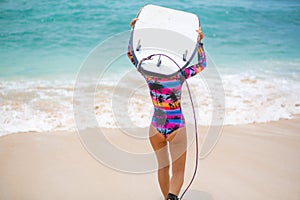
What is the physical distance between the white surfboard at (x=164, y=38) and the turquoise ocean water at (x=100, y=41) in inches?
83.5

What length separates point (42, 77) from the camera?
6426mm

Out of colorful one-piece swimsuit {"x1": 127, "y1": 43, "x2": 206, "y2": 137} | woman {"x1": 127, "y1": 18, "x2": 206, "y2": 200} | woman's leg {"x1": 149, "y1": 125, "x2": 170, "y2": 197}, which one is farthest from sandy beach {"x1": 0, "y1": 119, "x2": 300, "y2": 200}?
colorful one-piece swimsuit {"x1": 127, "y1": 43, "x2": 206, "y2": 137}

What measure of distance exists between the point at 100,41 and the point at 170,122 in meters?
7.43

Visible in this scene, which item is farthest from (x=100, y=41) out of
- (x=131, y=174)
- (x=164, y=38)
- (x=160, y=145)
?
(x=160, y=145)

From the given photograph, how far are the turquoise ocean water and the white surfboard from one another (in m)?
2.12

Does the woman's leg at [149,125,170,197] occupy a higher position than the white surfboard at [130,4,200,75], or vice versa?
the white surfboard at [130,4,200,75]

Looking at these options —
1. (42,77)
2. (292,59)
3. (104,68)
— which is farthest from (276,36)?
(42,77)

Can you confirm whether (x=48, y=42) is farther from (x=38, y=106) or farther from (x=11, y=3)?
(x=38, y=106)

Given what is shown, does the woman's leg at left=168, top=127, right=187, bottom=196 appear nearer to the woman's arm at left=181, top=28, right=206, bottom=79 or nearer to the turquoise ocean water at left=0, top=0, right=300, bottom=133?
the woman's arm at left=181, top=28, right=206, bottom=79

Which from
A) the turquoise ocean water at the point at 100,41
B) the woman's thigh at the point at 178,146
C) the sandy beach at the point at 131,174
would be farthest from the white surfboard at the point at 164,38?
the turquoise ocean water at the point at 100,41

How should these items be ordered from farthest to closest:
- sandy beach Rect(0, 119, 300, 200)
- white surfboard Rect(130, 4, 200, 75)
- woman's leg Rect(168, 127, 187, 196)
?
sandy beach Rect(0, 119, 300, 200), woman's leg Rect(168, 127, 187, 196), white surfboard Rect(130, 4, 200, 75)

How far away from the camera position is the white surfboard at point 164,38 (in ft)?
7.39

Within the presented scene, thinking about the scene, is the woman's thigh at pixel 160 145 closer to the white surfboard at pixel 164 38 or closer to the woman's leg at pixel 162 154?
the woman's leg at pixel 162 154

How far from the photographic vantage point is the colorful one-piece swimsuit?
227 cm
